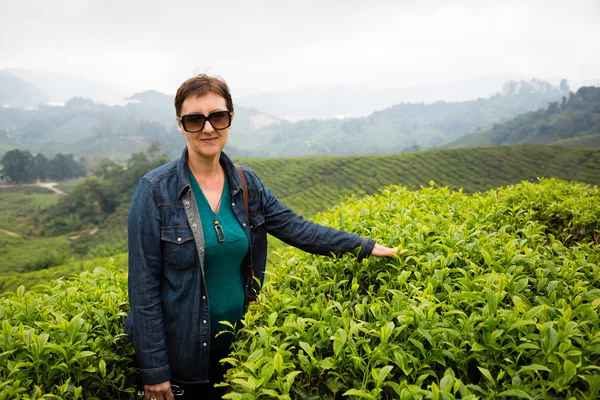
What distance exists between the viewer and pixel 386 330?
1.21 meters

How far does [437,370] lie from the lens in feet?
4.10

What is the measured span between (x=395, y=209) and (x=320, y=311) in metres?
1.36

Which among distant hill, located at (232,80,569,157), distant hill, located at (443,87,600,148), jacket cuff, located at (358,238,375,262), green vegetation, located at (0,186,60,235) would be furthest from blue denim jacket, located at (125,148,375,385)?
distant hill, located at (232,80,569,157)

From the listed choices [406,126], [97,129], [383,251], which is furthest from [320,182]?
[406,126]

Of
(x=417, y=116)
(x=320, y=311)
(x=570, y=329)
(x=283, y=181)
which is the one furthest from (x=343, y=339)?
(x=417, y=116)

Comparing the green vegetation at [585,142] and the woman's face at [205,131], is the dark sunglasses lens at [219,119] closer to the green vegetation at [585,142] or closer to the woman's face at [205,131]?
the woman's face at [205,131]

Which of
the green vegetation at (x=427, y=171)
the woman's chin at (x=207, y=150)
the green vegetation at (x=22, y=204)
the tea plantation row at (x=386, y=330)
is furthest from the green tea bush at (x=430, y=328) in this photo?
the green vegetation at (x=22, y=204)

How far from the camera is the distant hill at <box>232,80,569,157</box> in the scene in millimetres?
121375

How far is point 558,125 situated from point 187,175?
75.7 metres

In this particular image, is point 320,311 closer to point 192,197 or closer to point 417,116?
point 192,197

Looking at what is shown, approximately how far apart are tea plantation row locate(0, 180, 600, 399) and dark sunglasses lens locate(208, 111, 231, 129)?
0.74m

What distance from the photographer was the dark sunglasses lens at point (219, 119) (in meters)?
1.66

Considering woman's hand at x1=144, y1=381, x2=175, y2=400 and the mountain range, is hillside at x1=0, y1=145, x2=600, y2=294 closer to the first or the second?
woman's hand at x1=144, y1=381, x2=175, y2=400

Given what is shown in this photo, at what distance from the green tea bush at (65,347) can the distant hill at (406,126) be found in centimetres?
10762
